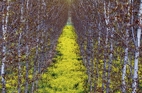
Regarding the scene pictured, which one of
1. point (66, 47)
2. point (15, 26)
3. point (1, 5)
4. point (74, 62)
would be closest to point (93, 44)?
point (74, 62)

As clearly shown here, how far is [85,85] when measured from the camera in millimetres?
20703

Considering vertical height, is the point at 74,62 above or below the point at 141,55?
below

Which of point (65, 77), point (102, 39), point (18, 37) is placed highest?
point (18, 37)

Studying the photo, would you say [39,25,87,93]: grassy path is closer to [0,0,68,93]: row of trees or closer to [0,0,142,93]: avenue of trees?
[0,0,142,93]: avenue of trees

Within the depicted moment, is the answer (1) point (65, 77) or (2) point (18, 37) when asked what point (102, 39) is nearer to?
(2) point (18, 37)

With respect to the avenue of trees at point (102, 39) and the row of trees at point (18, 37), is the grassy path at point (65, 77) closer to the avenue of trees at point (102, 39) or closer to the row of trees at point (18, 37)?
the avenue of trees at point (102, 39)

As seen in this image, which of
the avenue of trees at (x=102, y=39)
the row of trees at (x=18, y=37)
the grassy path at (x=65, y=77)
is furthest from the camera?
the grassy path at (x=65, y=77)

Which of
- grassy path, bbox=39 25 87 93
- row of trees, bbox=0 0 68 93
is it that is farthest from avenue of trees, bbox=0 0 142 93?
grassy path, bbox=39 25 87 93

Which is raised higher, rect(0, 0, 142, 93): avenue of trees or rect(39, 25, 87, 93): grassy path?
rect(0, 0, 142, 93): avenue of trees

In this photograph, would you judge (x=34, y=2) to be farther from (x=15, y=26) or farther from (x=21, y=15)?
(x=15, y=26)

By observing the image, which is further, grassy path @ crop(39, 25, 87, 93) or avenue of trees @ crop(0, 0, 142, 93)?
grassy path @ crop(39, 25, 87, 93)

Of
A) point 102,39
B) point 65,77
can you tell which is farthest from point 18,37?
point 65,77

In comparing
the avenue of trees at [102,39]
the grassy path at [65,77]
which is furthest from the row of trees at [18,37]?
the grassy path at [65,77]

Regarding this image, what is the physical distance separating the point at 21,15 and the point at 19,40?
4.04 ft
